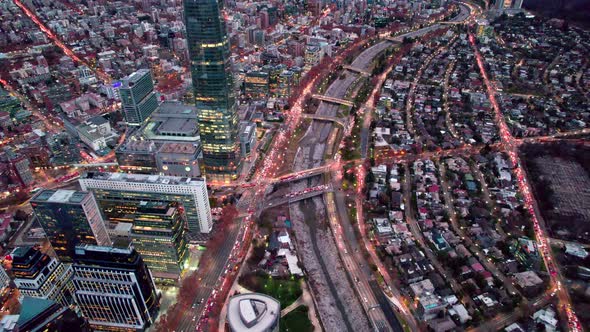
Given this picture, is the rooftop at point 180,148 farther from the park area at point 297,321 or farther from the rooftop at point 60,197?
the park area at point 297,321

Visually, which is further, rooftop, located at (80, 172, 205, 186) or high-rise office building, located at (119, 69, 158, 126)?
high-rise office building, located at (119, 69, 158, 126)

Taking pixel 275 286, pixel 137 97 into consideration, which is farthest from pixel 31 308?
pixel 137 97

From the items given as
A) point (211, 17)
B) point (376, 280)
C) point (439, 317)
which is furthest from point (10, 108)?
point (439, 317)

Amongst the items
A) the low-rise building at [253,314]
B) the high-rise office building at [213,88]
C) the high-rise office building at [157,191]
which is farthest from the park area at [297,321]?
the high-rise office building at [213,88]

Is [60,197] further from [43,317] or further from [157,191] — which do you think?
[43,317]

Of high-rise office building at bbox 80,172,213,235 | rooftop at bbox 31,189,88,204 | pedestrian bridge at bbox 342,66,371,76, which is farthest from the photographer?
pedestrian bridge at bbox 342,66,371,76

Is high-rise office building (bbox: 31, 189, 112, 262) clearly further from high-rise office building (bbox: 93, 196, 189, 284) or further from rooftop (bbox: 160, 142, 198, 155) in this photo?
rooftop (bbox: 160, 142, 198, 155)

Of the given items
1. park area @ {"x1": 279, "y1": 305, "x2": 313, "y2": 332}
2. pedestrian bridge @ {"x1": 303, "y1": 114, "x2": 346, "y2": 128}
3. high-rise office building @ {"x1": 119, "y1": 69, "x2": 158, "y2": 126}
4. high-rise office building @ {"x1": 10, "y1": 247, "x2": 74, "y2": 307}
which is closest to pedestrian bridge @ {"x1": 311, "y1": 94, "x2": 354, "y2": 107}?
pedestrian bridge @ {"x1": 303, "y1": 114, "x2": 346, "y2": 128}
